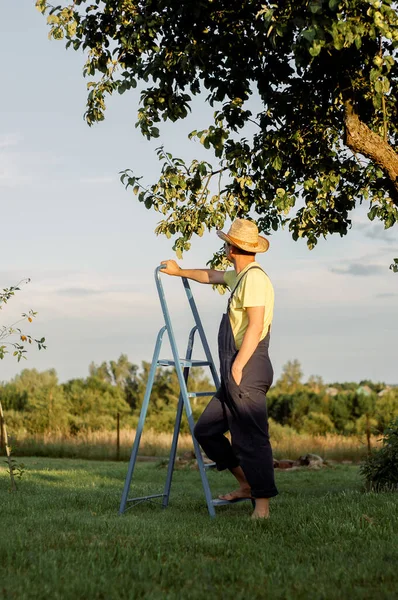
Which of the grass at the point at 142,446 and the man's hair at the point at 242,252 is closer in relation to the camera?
the man's hair at the point at 242,252

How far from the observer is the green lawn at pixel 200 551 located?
459 centimetres

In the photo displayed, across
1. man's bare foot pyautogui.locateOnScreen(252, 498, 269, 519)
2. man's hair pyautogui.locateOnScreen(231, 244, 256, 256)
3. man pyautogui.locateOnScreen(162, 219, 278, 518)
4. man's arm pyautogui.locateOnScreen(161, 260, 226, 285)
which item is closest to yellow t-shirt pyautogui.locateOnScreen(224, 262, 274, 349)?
man pyautogui.locateOnScreen(162, 219, 278, 518)

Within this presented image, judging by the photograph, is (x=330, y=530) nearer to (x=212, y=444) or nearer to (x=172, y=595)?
(x=212, y=444)

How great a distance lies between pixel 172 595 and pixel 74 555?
114cm

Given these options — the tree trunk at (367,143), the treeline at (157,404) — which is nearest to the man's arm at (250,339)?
the tree trunk at (367,143)

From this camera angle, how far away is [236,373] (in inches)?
266

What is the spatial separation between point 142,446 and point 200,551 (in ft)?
63.9

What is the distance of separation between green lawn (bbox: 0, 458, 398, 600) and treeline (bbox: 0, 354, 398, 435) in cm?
2270

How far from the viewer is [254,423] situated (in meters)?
6.88

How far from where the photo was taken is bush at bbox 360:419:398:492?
10.6 meters

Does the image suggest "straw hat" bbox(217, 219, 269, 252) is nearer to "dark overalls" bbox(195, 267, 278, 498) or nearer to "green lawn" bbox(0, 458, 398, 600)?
"dark overalls" bbox(195, 267, 278, 498)

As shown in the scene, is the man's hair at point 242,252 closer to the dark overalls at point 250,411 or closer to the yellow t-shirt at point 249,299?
the yellow t-shirt at point 249,299

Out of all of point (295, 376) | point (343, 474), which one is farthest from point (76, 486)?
point (295, 376)

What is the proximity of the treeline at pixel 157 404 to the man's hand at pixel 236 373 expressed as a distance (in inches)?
920
